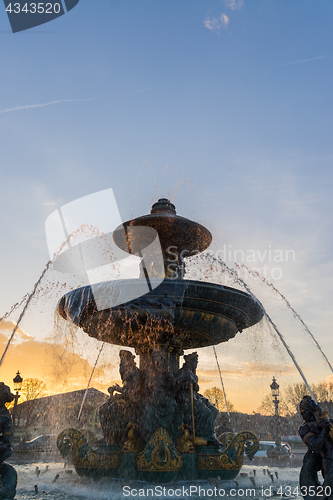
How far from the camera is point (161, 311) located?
22.9 feet

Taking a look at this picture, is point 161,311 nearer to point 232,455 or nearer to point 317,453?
point 232,455

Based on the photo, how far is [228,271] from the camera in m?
10.4

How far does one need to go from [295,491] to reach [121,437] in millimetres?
3161

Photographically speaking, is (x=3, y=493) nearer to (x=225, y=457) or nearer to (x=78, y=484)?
(x=78, y=484)

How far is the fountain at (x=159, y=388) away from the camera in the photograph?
660 centimetres

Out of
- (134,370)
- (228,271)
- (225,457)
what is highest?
(228,271)

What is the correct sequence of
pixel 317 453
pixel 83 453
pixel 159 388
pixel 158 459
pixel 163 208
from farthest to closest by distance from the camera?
pixel 163 208 → pixel 159 388 → pixel 83 453 → pixel 158 459 → pixel 317 453

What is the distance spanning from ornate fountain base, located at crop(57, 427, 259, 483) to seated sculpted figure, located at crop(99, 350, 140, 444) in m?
0.27

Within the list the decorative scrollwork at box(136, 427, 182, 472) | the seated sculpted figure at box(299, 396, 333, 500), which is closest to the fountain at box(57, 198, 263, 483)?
the decorative scrollwork at box(136, 427, 182, 472)

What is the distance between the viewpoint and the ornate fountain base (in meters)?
6.26

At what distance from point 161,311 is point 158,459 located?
8.06 ft

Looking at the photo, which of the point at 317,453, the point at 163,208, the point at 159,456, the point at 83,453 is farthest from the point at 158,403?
the point at 163,208

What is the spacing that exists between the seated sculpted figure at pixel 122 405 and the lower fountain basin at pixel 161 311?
0.64 m

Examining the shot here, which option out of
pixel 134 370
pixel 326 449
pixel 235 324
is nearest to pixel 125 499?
pixel 134 370
